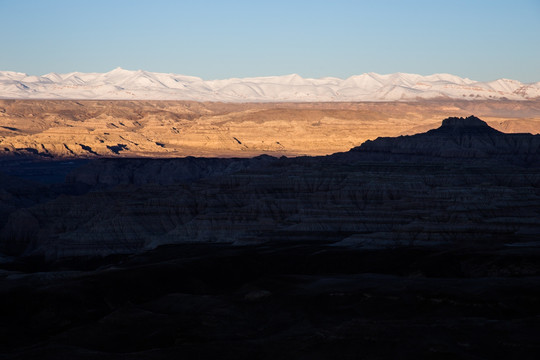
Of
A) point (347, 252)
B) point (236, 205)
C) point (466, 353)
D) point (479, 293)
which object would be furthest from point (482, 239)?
point (466, 353)

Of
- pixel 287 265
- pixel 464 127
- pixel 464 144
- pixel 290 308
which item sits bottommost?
pixel 287 265

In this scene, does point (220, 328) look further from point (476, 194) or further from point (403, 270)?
point (476, 194)

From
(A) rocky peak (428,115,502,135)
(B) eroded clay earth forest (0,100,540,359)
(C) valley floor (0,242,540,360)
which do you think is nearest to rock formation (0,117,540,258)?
(B) eroded clay earth forest (0,100,540,359)

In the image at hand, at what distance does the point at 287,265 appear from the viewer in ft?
298

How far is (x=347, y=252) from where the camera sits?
92438 millimetres

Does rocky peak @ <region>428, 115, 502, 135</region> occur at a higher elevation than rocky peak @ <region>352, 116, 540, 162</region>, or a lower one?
higher

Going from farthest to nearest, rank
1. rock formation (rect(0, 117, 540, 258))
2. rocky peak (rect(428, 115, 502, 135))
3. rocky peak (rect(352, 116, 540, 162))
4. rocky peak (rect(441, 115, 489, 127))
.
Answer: rocky peak (rect(441, 115, 489, 127)) → rocky peak (rect(428, 115, 502, 135)) → rocky peak (rect(352, 116, 540, 162)) → rock formation (rect(0, 117, 540, 258))

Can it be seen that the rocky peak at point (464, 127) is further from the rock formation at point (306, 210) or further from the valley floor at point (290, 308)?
the valley floor at point (290, 308)

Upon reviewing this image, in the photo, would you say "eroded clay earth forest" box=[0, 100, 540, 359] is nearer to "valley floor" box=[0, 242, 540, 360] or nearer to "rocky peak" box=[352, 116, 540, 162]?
"valley floor" box=[0, 242, 540, 360]

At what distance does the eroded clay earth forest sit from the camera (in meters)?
52.5

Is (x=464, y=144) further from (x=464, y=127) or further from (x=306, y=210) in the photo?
(x=306, y=210)

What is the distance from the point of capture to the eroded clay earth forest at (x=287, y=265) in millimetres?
52469

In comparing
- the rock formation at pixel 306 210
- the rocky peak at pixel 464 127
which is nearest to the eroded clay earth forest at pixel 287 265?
the rock formation at pixel 306 210

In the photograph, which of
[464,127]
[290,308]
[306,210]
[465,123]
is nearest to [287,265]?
[306,210]
